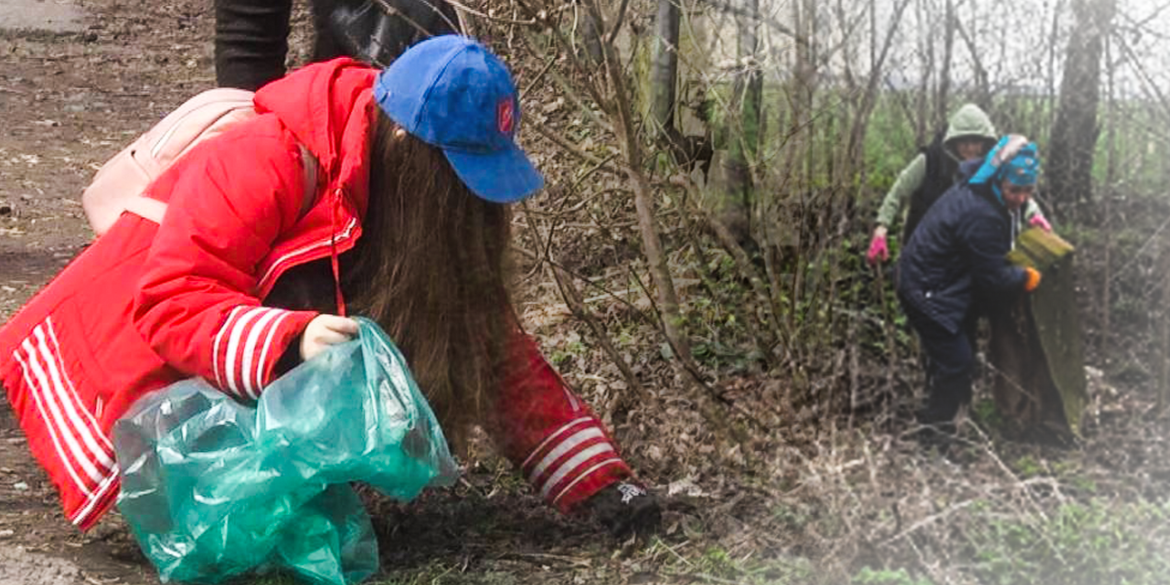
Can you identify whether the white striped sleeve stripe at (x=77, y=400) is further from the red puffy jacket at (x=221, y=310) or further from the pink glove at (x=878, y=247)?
the pink glove at (x=878, y=247)

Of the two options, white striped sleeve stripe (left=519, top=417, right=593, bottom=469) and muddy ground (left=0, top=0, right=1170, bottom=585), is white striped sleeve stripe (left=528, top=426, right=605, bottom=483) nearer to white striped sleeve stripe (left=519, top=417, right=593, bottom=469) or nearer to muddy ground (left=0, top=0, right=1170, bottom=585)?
white striped sleeve stripe (left=519, top=417, right=593, bottom=469)

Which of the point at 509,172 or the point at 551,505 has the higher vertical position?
the point at 509,172

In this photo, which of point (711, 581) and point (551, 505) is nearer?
point (711, 581)

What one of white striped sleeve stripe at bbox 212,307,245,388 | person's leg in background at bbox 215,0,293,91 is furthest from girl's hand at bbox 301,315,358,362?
person's leg in background at bbox 215,0,293,91

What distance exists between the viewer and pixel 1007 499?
273 centimetres

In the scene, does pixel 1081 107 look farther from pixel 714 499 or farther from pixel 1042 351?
pixel 714 499

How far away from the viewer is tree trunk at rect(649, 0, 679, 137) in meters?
3.56

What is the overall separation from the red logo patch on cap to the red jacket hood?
0.23m

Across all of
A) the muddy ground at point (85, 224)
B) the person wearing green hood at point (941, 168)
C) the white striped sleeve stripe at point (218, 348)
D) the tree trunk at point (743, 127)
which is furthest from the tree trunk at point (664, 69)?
the white striped sleeve stripe at point (218, 348)

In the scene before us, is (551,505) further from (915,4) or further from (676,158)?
(915,4)

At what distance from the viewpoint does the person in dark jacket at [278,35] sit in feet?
12.4

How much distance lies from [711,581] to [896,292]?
74cm

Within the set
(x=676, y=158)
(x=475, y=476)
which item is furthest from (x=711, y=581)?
(x=676, y=158)

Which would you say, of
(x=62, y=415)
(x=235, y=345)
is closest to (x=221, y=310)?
(x=235, y=345)
